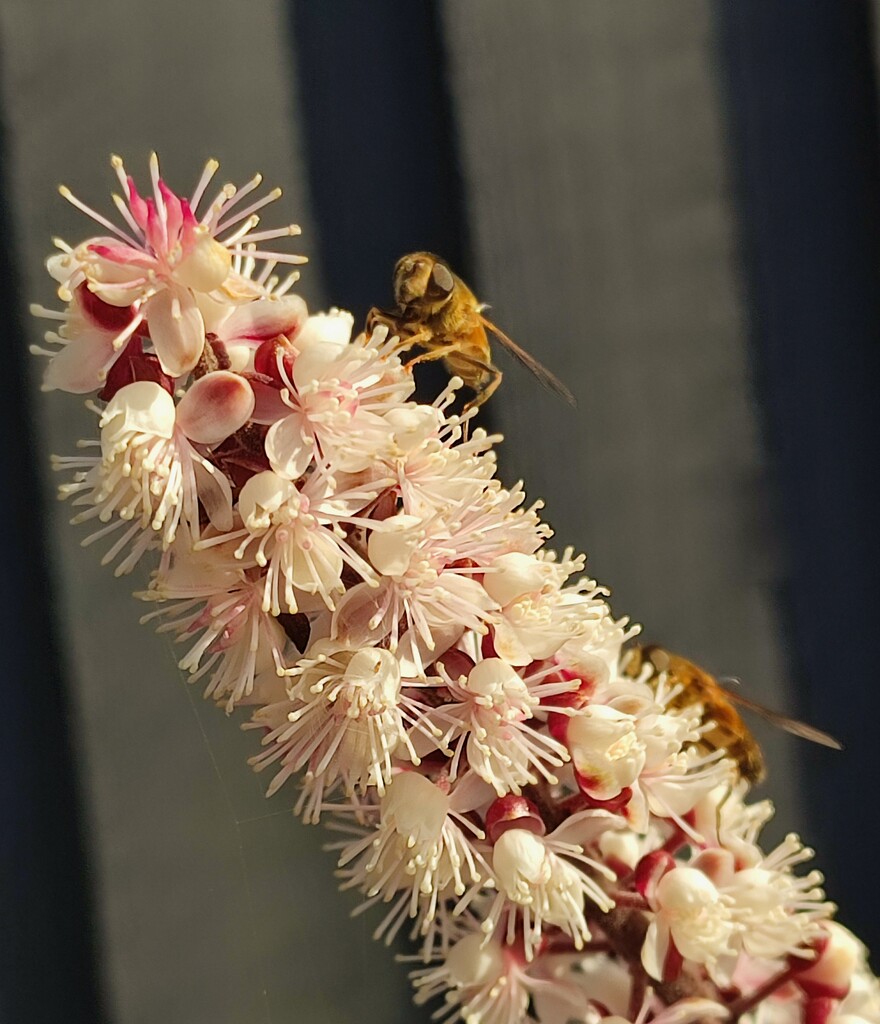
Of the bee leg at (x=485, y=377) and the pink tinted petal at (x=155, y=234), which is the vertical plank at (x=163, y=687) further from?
the pink tinted petal at (x=155, y=234)

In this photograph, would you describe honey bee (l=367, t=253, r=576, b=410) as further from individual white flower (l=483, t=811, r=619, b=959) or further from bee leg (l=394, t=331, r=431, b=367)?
individual white flower (l=483, t=811, r=619, b=959)

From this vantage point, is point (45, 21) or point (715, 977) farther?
point (45, 21)

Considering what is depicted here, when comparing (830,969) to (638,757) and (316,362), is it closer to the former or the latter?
(638,757)

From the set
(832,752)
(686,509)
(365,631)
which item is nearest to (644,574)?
(686,509)

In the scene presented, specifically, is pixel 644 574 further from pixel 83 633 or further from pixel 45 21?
pixel 45 21

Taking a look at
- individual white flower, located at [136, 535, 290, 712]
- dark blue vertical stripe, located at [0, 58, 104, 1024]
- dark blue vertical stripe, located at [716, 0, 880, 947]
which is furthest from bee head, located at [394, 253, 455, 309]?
dark blue vertical stripe, located at [716, 0, 880, 947]

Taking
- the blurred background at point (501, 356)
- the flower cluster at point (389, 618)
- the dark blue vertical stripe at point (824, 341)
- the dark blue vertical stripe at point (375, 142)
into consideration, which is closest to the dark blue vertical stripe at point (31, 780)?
the blurred background at point (501, 356)

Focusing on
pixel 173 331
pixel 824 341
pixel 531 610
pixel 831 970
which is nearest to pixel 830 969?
pixel 831 970
